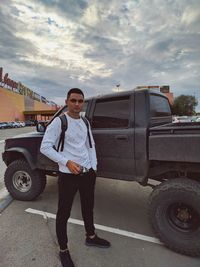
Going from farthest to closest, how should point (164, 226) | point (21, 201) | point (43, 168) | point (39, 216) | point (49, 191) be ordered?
1. point (49, 191)
2. point (21, 201)
3. point (43, 168)
4. point (39, 216)
5. point (164, 226)

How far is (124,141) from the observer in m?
2.76

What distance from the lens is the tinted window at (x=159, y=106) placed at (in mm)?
2976

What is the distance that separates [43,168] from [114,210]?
146cm

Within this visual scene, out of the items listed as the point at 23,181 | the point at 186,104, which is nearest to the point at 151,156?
the point at 23,181

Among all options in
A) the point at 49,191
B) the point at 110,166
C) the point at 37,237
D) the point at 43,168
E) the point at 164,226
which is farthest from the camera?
the point at 49,191

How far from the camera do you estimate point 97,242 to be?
96.8 inches

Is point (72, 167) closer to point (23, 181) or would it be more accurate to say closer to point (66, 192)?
point (66, 192)

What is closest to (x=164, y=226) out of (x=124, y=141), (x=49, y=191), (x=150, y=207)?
(x=150, y=207)

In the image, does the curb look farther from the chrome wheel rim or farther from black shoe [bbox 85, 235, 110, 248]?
black shoe [bbox 85, 235, 110, 248]

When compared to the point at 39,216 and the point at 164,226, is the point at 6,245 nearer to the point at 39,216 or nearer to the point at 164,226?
the point at 39,216

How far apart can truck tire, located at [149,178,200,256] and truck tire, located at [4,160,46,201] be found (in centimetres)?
216

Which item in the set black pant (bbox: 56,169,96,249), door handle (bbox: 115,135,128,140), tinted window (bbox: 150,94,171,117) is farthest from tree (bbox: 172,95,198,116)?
black pant (bbox: 56,169,96,249)

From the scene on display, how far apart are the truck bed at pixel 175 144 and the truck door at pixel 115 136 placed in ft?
1.14

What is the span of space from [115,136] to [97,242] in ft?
4.62
